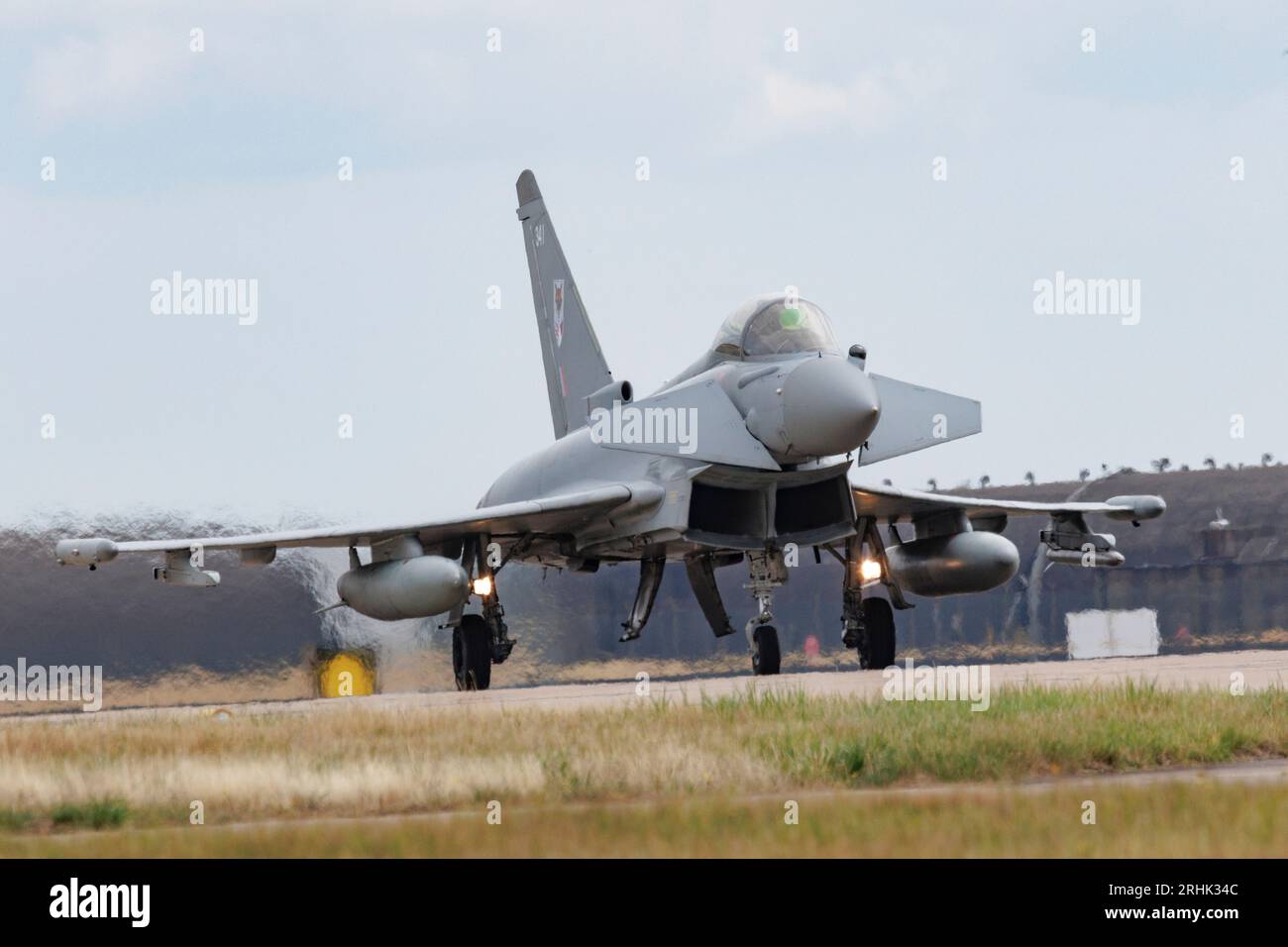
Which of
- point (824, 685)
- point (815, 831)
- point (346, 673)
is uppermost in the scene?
point (346, 673)

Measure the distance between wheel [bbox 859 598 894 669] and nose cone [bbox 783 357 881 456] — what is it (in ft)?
10.1

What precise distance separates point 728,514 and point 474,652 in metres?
3.90

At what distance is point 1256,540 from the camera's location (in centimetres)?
4141

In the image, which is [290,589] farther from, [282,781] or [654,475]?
[282,781]

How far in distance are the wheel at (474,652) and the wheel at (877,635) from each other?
4.52 meters

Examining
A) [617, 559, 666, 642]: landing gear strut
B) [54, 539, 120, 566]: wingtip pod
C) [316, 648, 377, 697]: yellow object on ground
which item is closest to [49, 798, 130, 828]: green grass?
[54, 539, 120, 566]: wingtip pod

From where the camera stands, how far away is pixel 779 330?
19516 mm

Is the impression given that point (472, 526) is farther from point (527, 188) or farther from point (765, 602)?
point (527, 188)

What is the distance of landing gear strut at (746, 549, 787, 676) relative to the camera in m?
19.8

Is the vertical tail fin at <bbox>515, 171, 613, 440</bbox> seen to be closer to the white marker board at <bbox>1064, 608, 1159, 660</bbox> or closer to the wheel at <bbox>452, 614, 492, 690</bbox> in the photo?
the wheel at <bbox>452, 614, 492, 690</bbox>

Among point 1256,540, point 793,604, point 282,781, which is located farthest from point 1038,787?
point 1256,540

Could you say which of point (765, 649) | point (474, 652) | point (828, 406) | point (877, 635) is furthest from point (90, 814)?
point (877, 635)

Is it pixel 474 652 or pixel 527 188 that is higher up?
pixel 527 188

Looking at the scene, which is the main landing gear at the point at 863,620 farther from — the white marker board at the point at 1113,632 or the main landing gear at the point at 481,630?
the white marker board at the point at 1113,632
